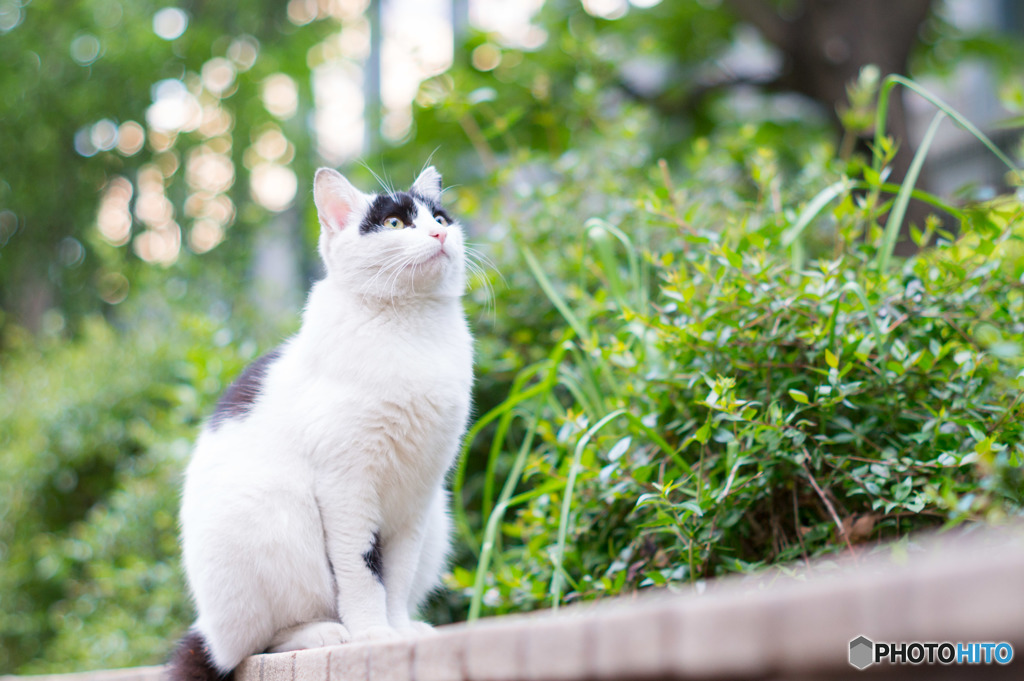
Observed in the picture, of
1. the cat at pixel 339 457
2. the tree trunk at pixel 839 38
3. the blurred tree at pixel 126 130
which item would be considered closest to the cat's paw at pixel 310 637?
the cat at pixel 339 457

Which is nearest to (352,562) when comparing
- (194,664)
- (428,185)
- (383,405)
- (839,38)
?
(383,405)

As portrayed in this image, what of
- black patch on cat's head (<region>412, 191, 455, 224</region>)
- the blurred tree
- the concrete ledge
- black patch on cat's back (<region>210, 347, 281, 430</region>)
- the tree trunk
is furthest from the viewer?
the blurred tree

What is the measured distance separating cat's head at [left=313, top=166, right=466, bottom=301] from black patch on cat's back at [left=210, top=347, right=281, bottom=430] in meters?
0.27

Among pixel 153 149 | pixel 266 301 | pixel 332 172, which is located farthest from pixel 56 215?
pixel 332 172

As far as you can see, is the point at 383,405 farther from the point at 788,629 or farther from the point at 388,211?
the point at 788,629

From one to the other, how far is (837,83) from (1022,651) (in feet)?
11.8

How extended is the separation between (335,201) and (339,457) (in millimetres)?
598

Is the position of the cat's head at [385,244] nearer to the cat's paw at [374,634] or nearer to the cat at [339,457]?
the cat at [339,457]

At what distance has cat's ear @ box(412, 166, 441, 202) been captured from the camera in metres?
1.66

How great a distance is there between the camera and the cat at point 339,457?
1.31m

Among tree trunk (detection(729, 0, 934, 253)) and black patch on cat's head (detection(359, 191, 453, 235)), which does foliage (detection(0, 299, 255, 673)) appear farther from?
tree trunk (detection(729, 0, 934, 253))

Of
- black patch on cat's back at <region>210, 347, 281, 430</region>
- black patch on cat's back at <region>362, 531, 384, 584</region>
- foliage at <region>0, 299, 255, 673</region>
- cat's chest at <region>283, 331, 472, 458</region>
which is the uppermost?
cat's chest at <region>283, 331, 472, 458</region>

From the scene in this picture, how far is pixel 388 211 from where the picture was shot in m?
1.54

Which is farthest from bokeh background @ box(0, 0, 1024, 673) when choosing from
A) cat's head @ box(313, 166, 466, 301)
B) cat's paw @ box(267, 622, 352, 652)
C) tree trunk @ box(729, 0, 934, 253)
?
cat's paw @ box(267, 622, 352, 652)
